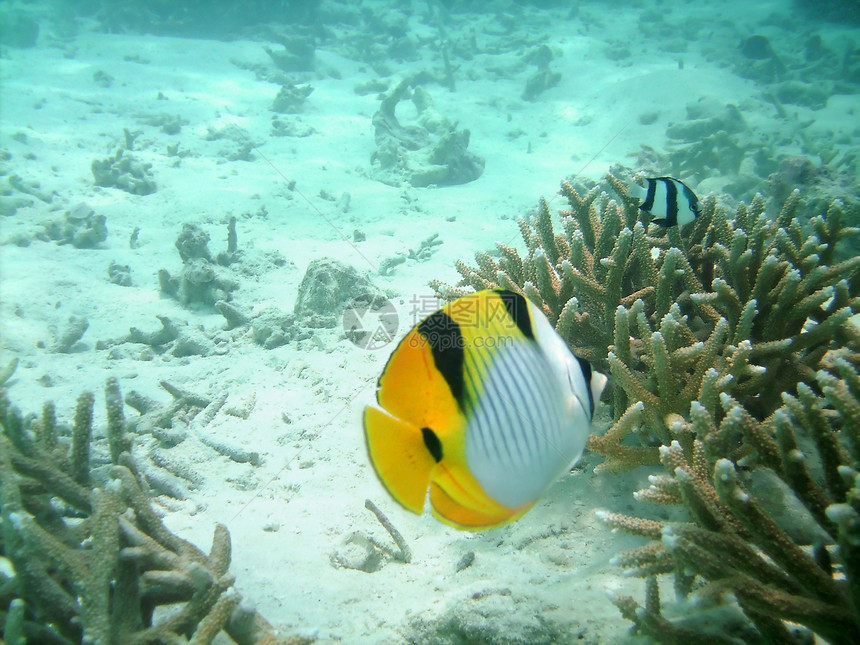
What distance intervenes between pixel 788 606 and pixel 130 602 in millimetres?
2532

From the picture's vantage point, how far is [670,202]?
119 inches

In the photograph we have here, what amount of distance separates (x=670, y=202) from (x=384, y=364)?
7.26ft

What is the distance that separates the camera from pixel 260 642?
1.92 metres

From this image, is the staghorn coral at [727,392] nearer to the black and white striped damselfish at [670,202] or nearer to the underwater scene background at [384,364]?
the underwater scene background at [384,364]

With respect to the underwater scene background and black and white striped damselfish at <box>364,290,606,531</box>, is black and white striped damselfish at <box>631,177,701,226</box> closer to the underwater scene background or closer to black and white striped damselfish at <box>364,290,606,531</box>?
the underwater scene background

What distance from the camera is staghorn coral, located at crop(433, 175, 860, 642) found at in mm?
1537

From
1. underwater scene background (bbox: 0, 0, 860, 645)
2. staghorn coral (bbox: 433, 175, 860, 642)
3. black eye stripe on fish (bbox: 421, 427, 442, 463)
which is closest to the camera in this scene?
black eye stripe on fish (bbox: 421, 427, 442, 463)

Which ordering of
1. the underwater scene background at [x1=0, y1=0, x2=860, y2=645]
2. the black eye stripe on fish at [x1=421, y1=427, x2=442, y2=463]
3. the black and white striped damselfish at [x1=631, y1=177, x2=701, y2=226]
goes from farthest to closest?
the black and white striped damselfish at [x1=631, y1=177, x2=701, y2=226] → the underwater scene background at [x1=0, y1=0, x2=860, y2=645] → the black eye stripe on fish at [x1=421, y1=427, x2=442, y2=463]

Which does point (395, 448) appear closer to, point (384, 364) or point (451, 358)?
point (451, 358)

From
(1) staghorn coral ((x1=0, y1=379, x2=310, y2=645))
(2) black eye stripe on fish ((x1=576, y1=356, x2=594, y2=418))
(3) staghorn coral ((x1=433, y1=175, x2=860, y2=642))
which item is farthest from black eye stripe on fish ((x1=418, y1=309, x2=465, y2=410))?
(1) staghorn coral ((x1=0, y1=379, x2=310, y2=645))

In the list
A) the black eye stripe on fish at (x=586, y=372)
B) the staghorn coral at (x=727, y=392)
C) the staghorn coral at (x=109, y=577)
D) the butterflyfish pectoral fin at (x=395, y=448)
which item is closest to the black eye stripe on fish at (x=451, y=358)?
the butterflyfish pectoral fin at (x=395, y=448)

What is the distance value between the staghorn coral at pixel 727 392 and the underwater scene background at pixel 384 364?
0.01m

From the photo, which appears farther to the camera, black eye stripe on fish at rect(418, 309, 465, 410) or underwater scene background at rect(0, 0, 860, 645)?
underwater scene background at rect(0, 0, 860, 645)

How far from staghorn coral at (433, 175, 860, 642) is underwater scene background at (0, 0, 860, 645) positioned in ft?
0.05
